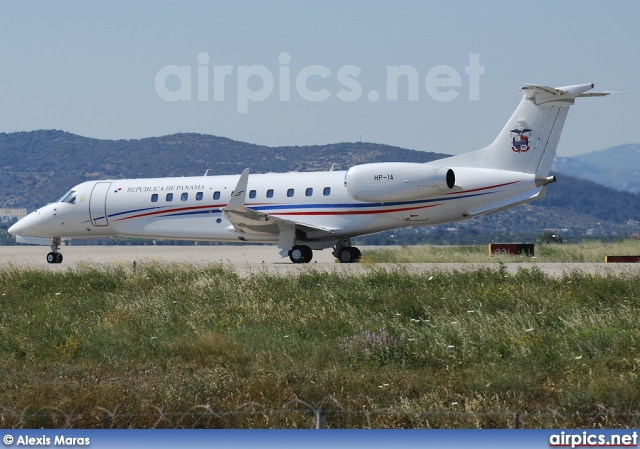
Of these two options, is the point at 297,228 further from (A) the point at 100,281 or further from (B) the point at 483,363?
(B) the point at 483,363

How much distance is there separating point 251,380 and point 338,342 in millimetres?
2504

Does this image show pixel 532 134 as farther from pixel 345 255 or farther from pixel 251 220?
pixel 251 220

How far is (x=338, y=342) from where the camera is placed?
581 inches

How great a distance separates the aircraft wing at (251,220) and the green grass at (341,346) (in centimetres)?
800

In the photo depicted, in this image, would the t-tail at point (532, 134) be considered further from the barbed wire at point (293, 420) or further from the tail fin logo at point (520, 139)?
the barbed wire at point (293, 420)

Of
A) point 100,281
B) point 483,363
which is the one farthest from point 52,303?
point 483,363

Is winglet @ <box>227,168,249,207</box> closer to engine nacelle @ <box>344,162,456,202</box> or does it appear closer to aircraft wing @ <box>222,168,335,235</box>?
aircraft wing @ <box>222,168,335,235</box>

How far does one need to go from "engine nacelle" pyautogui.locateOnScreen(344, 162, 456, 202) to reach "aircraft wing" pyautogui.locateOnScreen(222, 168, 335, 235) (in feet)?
6.07

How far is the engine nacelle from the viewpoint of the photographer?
2864 cm

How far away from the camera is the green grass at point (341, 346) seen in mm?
11664

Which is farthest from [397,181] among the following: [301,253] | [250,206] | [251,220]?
[250,206]

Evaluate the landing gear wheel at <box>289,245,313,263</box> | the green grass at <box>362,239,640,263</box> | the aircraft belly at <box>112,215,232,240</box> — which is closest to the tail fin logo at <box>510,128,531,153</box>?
the green grass at <box>362,239,640,263</box>

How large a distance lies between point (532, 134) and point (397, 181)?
4.15 metres

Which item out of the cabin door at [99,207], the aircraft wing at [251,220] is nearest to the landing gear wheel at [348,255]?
the aircraft wing at [251,220]
